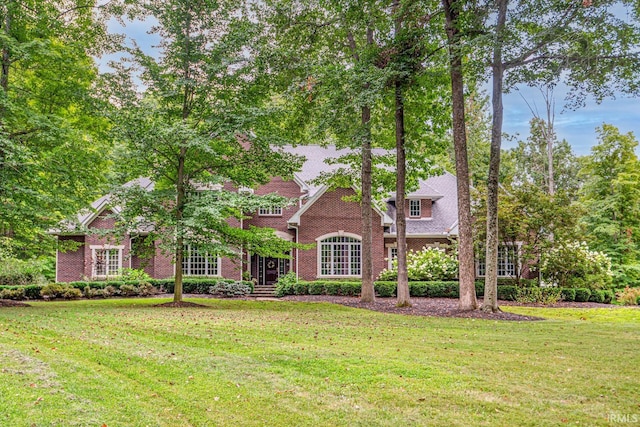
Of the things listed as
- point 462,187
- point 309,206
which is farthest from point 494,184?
point 309,206

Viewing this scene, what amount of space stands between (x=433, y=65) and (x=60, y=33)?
1324 cm

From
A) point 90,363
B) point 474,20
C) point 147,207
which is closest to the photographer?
point 90,363

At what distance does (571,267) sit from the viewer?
940 inches

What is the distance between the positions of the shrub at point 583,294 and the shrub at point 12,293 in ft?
82.3

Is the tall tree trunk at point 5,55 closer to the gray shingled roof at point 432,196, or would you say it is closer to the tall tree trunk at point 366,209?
the tall tree trunk at point 366,209

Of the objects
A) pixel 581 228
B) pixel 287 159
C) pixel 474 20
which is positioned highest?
pixel 474 20

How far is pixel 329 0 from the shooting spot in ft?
59.2

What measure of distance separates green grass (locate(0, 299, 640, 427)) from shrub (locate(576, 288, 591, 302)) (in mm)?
12485

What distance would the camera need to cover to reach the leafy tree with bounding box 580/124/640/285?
3041cm

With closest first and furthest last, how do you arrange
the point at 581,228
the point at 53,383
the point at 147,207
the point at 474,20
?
the point at 53,383 < the point at 474,20 < the point at 147,207 < the point at 581,228

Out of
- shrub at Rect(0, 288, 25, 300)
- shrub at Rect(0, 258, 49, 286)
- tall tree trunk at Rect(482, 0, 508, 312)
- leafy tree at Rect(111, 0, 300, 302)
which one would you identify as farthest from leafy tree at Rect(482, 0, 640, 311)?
shrub at Rect(0, 258, 49, 286)

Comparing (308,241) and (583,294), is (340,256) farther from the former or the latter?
(583,294)

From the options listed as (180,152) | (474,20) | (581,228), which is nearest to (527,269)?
(581,228)

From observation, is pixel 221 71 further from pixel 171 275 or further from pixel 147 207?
pixel 171 275
